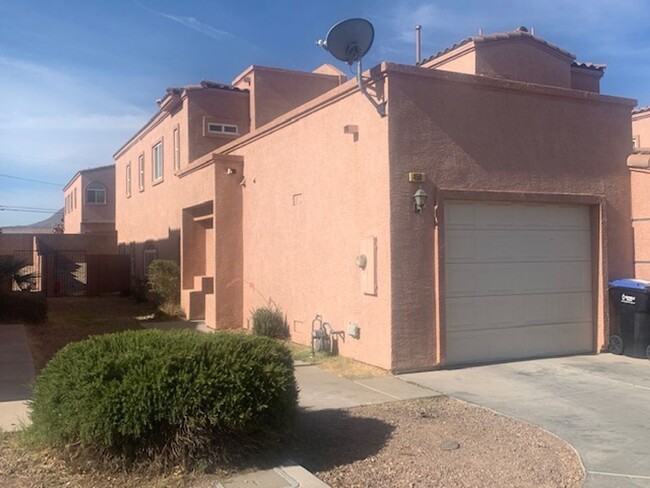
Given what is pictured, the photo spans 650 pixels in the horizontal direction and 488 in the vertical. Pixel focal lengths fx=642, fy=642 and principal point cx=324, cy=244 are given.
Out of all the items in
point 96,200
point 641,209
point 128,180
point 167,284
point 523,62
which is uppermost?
point 523,62

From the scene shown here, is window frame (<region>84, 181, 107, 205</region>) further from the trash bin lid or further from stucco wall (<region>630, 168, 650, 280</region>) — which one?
the trash bin lid

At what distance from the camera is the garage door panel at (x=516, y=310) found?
9.69m

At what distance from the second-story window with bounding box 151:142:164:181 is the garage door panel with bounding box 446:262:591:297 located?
49.6 feet

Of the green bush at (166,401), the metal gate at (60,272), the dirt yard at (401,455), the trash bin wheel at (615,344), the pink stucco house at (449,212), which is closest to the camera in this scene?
→ the green bush at (166,401)

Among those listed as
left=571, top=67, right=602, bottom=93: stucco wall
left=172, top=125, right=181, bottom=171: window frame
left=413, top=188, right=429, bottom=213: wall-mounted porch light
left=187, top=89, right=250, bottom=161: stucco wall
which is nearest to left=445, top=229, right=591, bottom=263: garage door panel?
left=413, top=188, right=429, bottom=213: wall-mounted porch light

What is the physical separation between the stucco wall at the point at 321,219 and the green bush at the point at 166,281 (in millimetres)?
3719

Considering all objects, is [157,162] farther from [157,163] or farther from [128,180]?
[128,180]

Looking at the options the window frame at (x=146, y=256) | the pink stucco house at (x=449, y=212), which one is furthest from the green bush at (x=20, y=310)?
the window frame at (x=146, y=256)

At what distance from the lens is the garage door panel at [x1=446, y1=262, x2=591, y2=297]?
9.69m

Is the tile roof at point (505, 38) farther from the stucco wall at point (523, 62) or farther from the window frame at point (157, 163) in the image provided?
the window frame at point (157, 163)

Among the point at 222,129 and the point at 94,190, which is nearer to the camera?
the point at 222,129

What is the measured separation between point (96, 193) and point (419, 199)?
33.6 metres

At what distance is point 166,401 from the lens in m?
5.01

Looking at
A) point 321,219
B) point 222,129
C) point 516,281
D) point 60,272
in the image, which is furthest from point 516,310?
point 60,272
